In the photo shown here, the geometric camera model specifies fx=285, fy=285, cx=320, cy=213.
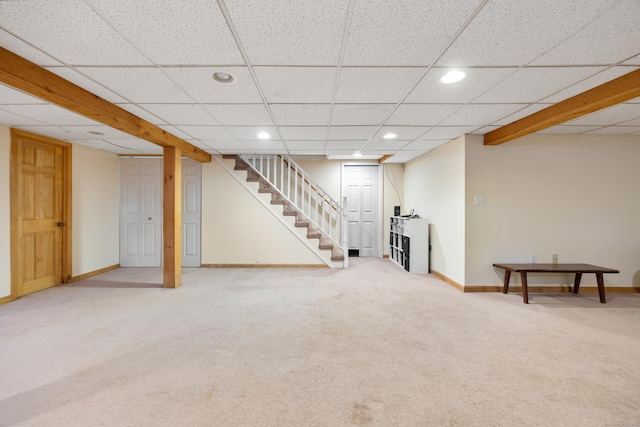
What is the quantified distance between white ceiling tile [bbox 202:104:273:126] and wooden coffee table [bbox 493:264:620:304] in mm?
3599

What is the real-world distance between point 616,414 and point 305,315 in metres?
2.39

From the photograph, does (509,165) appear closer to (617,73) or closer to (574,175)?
(574,175)

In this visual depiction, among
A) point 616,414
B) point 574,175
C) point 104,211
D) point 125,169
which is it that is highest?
point 125,169

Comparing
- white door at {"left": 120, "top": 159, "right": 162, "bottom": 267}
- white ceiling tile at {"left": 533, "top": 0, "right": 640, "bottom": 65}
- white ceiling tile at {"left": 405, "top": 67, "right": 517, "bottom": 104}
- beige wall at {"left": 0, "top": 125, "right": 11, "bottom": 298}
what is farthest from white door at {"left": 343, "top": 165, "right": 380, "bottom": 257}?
beige wall at {"left": 0, "top": 125, "right": 11, "bottom": 298}

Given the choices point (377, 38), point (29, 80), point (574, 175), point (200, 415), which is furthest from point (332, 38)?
point (574, 175)

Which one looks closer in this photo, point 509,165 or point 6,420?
point 6,420

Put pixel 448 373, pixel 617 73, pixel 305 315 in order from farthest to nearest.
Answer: pixel 305 315, pixel 617 73, pixel 448 373

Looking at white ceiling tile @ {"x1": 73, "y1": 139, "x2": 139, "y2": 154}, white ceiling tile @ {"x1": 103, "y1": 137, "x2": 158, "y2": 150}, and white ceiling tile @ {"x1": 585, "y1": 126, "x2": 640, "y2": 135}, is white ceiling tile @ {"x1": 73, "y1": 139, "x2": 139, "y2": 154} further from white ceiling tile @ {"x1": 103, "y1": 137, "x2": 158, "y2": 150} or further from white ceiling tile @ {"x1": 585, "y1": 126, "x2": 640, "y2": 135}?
white ceiling tile @ {"x1": 585, "y1": 126, "x2": 640, "y2": 135}

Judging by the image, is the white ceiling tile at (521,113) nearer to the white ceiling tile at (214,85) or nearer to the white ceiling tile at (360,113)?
the white ceiling tile at (360,113)

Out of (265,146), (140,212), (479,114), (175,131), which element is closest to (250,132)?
(265,146)

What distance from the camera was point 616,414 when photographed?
1628 mm

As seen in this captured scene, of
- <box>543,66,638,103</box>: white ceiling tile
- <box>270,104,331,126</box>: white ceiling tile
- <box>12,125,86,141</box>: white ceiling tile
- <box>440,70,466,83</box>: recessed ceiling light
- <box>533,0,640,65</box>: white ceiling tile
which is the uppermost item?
<box>12,125,86,141</box>: white ceiling tile

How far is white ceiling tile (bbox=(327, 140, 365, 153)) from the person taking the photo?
4.55 metres

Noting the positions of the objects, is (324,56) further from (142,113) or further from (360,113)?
(142,113)
